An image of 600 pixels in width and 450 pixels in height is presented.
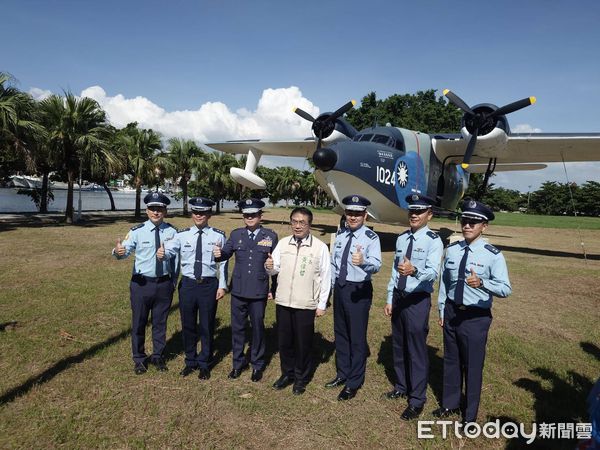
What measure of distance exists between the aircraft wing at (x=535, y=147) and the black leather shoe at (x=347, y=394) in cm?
1067

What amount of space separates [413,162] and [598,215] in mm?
69624

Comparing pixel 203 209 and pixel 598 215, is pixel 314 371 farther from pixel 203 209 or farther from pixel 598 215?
pixel 598 215

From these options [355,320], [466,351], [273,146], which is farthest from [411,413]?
[273,146]

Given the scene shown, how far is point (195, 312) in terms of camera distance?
4.14 meters

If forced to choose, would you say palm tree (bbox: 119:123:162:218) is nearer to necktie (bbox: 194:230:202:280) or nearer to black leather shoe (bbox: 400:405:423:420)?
necktie (bbox: 194:230:202:280)

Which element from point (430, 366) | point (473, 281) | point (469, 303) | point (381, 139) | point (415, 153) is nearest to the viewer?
point (473, 281)

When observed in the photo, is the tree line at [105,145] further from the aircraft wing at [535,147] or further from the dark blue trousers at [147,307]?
the dark blue trousers at [147,307]

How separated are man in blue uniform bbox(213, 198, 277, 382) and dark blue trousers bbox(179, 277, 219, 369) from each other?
268 millimetres

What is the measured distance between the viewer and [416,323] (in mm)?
3547

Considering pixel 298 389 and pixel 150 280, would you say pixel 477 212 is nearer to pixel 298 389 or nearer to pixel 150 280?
pixel 298 389

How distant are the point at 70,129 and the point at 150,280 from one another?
17.0 m

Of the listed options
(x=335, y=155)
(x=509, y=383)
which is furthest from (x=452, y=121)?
(x=509, y=383)

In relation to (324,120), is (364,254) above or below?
below

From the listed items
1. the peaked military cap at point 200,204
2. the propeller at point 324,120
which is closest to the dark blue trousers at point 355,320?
the peaked military cap at point 200,204
